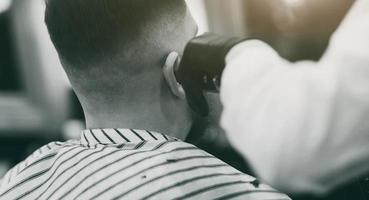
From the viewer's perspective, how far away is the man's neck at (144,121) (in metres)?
1.57

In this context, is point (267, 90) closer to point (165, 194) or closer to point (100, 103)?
point (165, 194)

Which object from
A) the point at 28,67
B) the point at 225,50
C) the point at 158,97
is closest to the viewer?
the point at 225,50

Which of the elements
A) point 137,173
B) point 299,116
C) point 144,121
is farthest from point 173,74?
point 299,116

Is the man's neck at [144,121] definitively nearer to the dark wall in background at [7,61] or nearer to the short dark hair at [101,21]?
the short dark hair at [101,21]

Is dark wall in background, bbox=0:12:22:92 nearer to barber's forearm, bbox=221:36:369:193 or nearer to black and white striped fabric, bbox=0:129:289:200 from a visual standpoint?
black and white striped fabric, bbox=0:129:289:200

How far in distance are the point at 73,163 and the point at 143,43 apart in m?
0.37

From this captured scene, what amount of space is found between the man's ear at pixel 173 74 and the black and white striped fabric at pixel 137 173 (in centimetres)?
13

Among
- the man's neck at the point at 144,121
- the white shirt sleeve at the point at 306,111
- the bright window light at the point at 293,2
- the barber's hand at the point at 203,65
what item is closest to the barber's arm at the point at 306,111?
the white shirt sleeve at the point at 306,111

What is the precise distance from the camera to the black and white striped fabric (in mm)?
1384

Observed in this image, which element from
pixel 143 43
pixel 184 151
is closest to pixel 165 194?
pixel 184 151

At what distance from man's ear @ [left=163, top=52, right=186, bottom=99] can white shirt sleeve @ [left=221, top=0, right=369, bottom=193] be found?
34 centimetres

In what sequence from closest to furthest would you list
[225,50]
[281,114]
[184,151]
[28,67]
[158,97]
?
[281,114] < [225,50] < [184,151] < [158,97] < [28,67]

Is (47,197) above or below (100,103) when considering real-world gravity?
below

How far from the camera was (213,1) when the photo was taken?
1670mm
